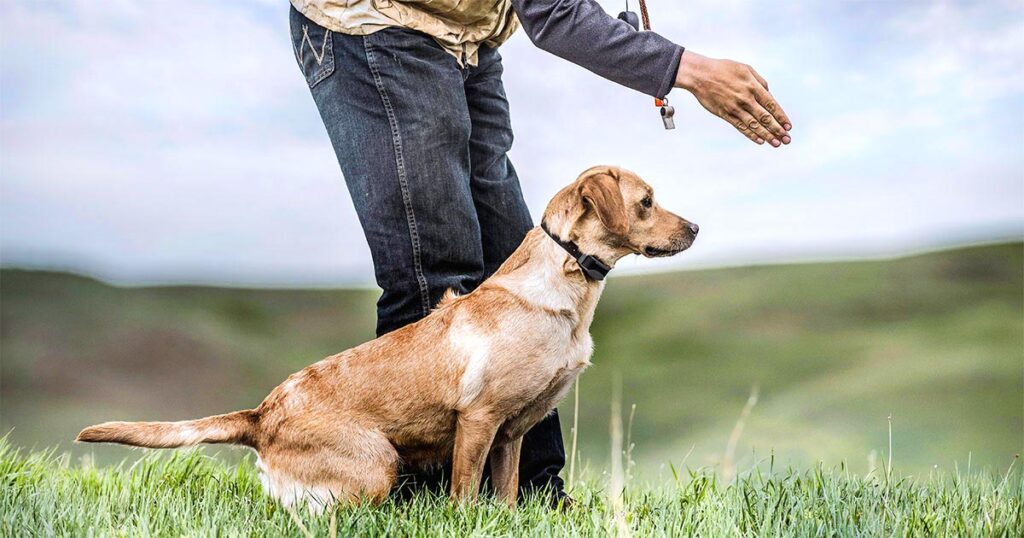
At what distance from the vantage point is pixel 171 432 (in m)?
3.53

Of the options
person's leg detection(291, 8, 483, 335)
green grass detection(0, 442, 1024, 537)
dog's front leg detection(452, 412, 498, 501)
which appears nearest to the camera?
green grass detection(0, 442, 1024, 537)

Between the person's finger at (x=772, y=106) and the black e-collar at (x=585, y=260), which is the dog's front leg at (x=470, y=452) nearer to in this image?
the black e-collar at (x=585, y=260)

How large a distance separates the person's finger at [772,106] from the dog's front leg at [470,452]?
142 cm

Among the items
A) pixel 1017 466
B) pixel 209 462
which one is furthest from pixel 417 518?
pixel 1017 466

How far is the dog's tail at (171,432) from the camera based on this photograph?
3492mm

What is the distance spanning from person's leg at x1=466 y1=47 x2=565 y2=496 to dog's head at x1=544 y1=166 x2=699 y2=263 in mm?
585

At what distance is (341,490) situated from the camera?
11.7ft

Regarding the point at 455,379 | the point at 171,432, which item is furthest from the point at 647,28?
the point at 171,432

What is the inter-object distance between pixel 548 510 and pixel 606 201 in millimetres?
1121

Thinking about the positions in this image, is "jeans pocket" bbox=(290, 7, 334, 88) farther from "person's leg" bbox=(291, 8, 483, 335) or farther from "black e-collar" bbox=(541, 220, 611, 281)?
"black e-collar" bbox=(541, 220, 611, 281)

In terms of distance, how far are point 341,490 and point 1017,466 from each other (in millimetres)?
2610

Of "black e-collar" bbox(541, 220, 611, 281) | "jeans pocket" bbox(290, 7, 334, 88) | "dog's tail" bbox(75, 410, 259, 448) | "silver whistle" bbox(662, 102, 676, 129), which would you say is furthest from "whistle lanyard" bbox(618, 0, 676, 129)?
"dog's tail" bbox(75, 410, 259, 448)

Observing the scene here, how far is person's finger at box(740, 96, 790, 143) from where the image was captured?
11.3 feet

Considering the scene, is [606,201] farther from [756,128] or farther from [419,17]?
[419,17]
